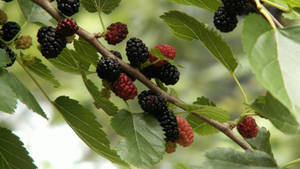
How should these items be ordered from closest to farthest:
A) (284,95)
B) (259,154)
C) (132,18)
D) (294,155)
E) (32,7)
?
(284,95)
(259,154)
(32,7)
(294,155)
(132,18)

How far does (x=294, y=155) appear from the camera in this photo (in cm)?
237

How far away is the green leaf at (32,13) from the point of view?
2.25ft

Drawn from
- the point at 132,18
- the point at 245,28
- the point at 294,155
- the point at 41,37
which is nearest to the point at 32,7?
the point at 41,37

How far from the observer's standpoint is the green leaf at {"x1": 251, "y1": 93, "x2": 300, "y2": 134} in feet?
1.56

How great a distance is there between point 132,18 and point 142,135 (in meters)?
2.65

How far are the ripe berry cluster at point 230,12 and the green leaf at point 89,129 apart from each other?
0.21 m

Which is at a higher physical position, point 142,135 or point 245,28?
point 245,28

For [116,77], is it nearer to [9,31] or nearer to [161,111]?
[161,111]

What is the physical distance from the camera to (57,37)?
0.58m

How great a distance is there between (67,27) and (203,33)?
170mm

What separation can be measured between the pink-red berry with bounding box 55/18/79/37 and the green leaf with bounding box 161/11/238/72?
11 cm

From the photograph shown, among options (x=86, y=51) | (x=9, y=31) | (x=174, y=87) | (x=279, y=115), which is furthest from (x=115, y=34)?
(x=174, y=87)

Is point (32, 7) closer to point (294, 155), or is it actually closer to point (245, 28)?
point (245, 28)

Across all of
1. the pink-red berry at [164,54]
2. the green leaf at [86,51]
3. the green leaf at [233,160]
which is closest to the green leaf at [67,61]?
the green leaf at [86,51]
